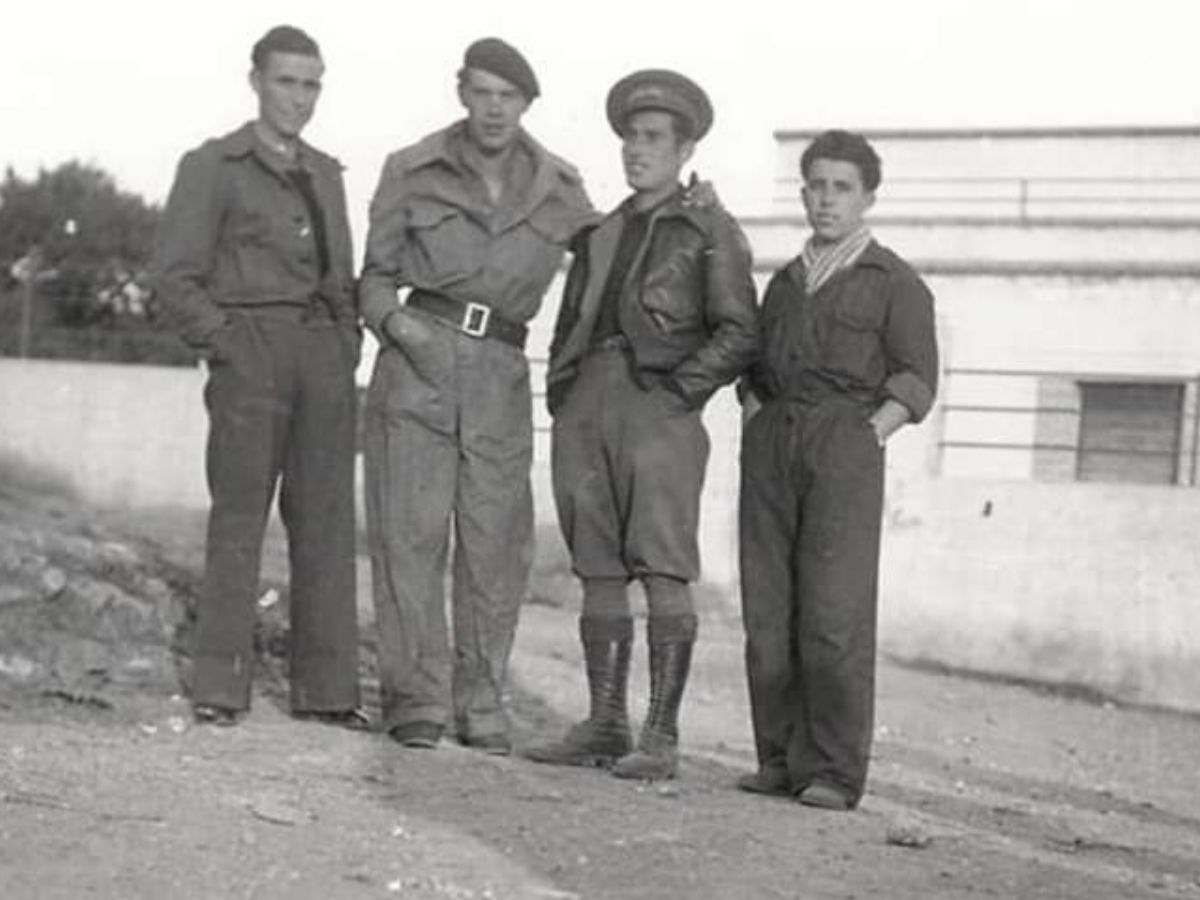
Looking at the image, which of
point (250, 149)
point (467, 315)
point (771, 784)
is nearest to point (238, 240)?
point (250, 149)

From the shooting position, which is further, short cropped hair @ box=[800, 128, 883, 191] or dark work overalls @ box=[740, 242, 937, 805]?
short cropped hair @ box=[800, 128, 883, 191]

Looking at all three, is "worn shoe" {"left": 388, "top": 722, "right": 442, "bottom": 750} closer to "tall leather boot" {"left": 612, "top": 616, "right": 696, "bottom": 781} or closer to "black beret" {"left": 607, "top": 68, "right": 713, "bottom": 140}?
"tall leather boot" {"left": 612, "top": 616, "right": 696, "bottom": 781}

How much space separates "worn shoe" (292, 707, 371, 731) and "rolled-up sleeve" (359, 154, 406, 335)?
1.28 metres

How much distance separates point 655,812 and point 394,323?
1.83 metres

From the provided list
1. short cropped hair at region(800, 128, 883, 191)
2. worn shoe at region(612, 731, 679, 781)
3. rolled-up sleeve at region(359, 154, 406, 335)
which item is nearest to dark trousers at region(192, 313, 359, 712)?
rolled-up sleeve at region(359, 154, 406, 335)

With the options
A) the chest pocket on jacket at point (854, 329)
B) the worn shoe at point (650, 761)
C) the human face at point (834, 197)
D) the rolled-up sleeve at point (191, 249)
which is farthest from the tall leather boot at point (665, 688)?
the rolled-up sleeve at point (191, 249)

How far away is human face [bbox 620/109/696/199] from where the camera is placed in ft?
23.2

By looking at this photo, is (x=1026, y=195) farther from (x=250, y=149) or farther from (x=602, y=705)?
(x=602, y=705)

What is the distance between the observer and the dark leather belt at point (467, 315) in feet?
23.9

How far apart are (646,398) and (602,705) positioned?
96cm

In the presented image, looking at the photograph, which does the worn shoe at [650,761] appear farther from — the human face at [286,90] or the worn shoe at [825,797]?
the human face at [286,90]

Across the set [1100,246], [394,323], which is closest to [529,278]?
[394,323]

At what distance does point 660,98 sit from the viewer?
702 cm

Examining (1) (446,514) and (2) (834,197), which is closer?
(2) (834,197)
